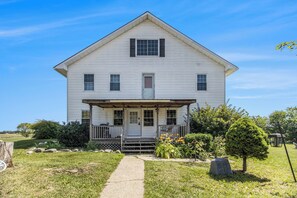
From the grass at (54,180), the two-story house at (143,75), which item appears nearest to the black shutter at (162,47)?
the two-story house at (143,75)

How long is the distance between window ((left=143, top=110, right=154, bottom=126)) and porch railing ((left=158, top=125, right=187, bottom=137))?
6.72ft

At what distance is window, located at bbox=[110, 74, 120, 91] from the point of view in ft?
70.9

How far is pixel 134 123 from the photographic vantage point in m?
21.4

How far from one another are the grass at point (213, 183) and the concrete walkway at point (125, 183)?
25 centimetres

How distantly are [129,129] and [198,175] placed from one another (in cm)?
1106

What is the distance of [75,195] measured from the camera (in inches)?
297

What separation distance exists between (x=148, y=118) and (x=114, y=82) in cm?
367

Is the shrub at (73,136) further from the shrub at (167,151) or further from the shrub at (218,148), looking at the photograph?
the shrub at (218,148)

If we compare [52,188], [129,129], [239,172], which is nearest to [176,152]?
[239,172]

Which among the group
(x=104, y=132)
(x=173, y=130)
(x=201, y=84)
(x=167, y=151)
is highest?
(x=201, y=84)

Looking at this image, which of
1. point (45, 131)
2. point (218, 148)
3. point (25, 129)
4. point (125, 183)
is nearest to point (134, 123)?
point (218, 148)

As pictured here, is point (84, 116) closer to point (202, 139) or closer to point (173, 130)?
point (173, 130)

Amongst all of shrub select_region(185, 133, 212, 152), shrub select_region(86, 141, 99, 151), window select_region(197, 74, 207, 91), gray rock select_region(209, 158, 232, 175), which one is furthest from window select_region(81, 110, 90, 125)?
gray rock select_region(209, 158, 232, 175)

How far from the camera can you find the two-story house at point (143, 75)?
21516mm
